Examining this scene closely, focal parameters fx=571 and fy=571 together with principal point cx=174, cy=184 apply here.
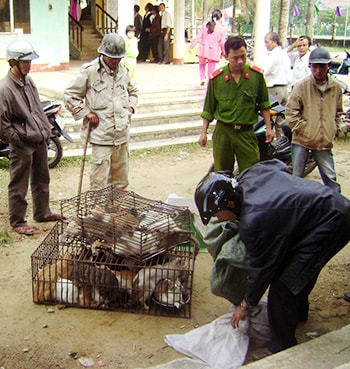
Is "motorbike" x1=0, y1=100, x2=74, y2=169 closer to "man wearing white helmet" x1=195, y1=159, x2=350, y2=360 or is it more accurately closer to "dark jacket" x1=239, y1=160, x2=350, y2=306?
"man wearing white helmet" x1=195, y1=159, x2=350, y2=360

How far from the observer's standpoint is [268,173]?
11.8ft

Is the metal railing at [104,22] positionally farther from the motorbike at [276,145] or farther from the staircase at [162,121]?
the motorbike at [276,145]

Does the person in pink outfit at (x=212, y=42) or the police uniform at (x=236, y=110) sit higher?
the person in pink outfit at (x=212, y=42)

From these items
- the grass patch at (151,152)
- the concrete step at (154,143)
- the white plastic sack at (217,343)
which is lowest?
the white plastic sack at (217,343)

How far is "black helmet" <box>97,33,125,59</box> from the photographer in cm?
541

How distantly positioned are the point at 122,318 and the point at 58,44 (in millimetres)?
11255

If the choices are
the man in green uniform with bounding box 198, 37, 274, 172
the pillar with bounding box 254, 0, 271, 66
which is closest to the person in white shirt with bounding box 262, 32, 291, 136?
the man in green uniform with bounding box 198, 37, 274, 172

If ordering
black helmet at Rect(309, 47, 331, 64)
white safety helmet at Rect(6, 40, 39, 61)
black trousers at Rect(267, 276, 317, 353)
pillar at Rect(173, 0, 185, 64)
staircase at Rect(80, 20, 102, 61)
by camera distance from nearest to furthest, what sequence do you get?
black trousers at Rect(267, 276, 317, 353) → white safety helmet at Rect(6, 40, 39, 61) → black helmet at Rect(309, 47, 331, 64) → pillar at Rect(173, 0, 185, 64) → staircase at Rect(80, 20, 102, 61)

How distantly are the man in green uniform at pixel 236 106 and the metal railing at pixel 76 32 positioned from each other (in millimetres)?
12689

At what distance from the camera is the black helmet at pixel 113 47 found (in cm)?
541

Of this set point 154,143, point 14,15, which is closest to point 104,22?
point 14,15

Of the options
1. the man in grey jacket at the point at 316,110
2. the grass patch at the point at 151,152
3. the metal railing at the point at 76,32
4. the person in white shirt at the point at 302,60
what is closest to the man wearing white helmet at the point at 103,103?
the man in grey jacket at the point at 316,110

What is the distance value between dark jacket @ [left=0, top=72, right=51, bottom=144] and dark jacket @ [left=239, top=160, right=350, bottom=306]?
9.19 feet

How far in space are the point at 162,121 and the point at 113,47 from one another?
520 cm
